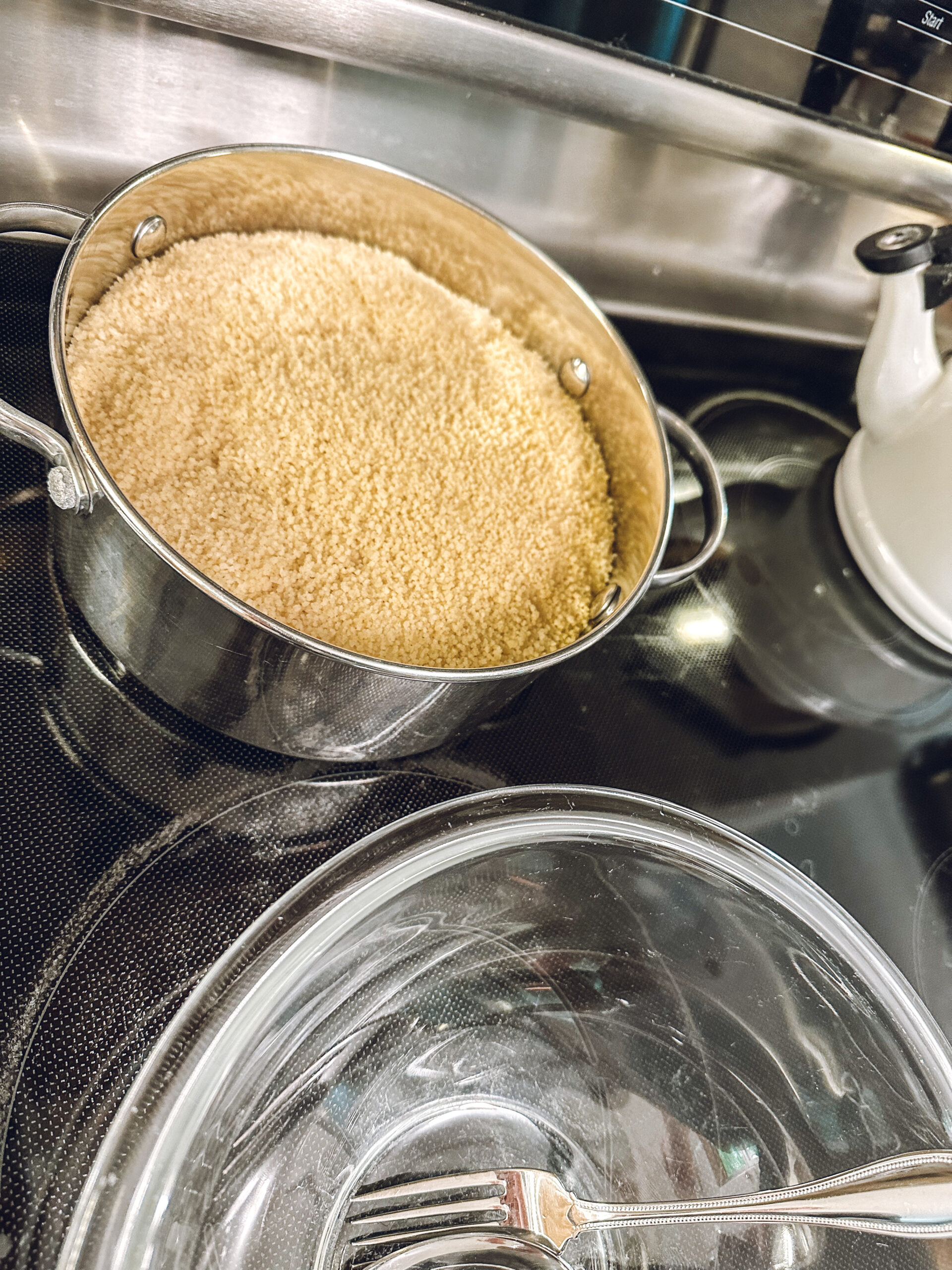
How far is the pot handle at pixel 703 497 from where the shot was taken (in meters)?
0.43

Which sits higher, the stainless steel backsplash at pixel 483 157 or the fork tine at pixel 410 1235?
the stainless steel backsplash at pixel 483 157

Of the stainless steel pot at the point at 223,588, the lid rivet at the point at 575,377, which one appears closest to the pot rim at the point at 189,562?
the stainless steel pot at the point at 223,588

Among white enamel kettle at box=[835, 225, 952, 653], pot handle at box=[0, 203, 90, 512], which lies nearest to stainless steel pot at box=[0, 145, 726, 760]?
pot handle at box=[0, 203, 90, 512]

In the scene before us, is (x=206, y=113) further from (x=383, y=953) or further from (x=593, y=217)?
(x=383, y=953)

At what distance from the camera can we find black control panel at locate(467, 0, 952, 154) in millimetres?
477

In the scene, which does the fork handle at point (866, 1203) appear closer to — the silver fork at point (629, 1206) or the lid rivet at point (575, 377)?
the silver fork at point (629, 1206)

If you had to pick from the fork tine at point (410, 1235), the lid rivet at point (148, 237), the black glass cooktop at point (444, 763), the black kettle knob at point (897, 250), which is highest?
the black kettle knob at point (897, 250)

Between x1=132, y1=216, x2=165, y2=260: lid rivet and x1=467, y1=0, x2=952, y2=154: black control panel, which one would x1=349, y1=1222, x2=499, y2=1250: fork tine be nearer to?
x1=132, y1=216, x2=165, y2=260: lid rivet

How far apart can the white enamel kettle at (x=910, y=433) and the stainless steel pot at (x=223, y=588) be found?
0.11m

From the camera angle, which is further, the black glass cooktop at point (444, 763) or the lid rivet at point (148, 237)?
the lid rivet at point (148, 237)

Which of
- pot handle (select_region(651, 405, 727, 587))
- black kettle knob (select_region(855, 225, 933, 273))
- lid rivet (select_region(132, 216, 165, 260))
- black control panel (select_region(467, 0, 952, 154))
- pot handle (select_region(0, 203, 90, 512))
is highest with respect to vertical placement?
black control panel (select_region(467, 0, 952, 154))

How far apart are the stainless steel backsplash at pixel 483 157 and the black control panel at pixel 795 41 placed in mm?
47

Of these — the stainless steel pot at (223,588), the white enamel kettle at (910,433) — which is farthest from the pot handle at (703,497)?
the white enamel kettle at (910,433)

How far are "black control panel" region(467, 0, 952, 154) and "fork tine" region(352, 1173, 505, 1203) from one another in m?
0.54
